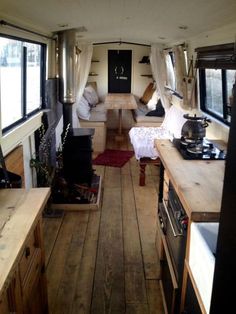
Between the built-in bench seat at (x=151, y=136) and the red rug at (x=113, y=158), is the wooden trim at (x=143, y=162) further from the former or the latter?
the red rug at (x=113, y=158)

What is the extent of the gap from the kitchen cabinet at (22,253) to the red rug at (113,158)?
3.59m

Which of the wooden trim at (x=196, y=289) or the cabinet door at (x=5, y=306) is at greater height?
the cabinet door at (x=5, y=306)

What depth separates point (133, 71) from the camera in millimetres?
7805

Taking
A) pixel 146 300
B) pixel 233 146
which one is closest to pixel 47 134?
pixel 146 300

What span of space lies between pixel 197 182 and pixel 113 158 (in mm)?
3958

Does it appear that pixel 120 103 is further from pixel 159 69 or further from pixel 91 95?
pixel 91 95

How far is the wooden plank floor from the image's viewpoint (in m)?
2.34

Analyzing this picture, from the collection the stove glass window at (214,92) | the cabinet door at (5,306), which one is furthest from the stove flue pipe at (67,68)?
the cabinet door at (5,306)

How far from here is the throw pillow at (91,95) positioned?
23.6 feet

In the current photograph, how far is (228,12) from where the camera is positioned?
7.41 feet

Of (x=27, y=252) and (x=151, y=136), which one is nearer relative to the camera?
(x=27, y=252)

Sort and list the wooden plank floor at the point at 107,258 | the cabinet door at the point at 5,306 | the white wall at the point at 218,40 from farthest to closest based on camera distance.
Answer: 1. the white wall at the point at 218,40
2. the wooden plank floor at the point at 107,258
3. the cabinet door at the point at 5,306

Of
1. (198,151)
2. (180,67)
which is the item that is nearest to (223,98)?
(198,151)

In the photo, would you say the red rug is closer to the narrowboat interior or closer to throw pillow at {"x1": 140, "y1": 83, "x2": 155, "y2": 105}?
the narrowboat interior
